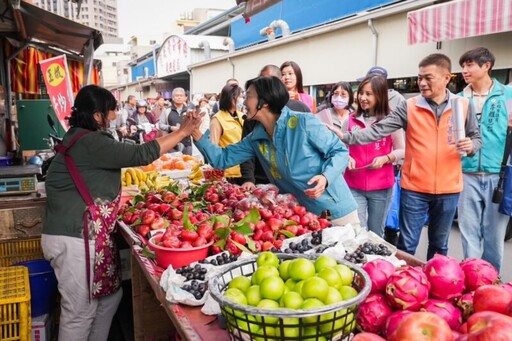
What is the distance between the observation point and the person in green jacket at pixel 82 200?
2.61 m

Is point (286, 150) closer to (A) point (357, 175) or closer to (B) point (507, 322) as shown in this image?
(A) point (357, 175)

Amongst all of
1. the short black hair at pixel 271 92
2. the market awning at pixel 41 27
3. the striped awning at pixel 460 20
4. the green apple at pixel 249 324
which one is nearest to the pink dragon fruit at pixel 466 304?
the green apple at pixel 249 324

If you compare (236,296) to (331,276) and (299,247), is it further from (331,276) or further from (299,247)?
(299,247)

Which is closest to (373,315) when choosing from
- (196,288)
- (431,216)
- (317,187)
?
(196,288)

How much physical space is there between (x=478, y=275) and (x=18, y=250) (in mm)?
3227

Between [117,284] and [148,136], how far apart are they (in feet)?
18.4

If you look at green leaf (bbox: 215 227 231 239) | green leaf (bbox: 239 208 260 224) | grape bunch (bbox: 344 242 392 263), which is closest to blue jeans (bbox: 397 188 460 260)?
grape bunch (bbox: 344 242 392 263)

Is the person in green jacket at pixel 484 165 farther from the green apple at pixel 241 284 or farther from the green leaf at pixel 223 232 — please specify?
the green apple at pixel 241 284

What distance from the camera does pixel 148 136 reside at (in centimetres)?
827

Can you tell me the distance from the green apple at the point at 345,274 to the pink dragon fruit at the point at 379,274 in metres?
0.12

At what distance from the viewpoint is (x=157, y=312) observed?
269cm

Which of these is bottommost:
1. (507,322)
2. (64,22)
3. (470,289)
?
(470,289)

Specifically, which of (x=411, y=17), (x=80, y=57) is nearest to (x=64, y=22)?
(x=80, y=57)

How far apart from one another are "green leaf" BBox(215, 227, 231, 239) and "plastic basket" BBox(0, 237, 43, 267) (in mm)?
1940
